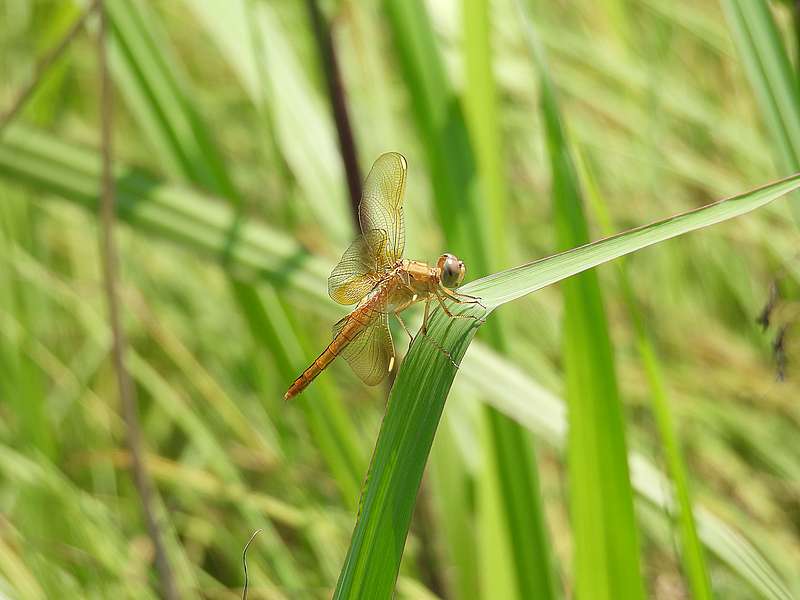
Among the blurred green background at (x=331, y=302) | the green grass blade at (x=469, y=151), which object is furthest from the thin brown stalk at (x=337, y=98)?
the green grass blade at (x=469, y=151)

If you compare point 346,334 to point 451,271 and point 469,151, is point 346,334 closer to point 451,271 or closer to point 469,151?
point 451,271

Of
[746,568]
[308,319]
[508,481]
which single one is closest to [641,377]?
[308,319]

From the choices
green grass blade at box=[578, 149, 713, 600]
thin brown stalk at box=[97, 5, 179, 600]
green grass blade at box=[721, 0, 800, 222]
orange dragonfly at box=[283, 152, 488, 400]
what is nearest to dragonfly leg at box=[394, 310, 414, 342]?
orange dragonfly at box=[283, 152, 488, 400]

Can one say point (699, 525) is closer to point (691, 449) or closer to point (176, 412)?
point (691, 449)

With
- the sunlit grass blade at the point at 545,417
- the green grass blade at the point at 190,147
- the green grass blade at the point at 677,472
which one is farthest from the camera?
the green grass blade at the point at 190,147

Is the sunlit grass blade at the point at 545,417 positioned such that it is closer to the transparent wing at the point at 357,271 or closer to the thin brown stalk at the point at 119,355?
the transparent wing at the point at 357,271

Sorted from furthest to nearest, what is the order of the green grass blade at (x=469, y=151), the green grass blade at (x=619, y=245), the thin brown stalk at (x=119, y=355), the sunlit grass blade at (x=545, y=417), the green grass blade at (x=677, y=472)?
the green grass blade at (x=469, y=151) < the thin brown stalk at (x=119, y=355) < the sunlit grass blade at (x=545, y=417) < the green grass blade at (x=677, y=472) < the green grass blade at (x=619, y=245)
